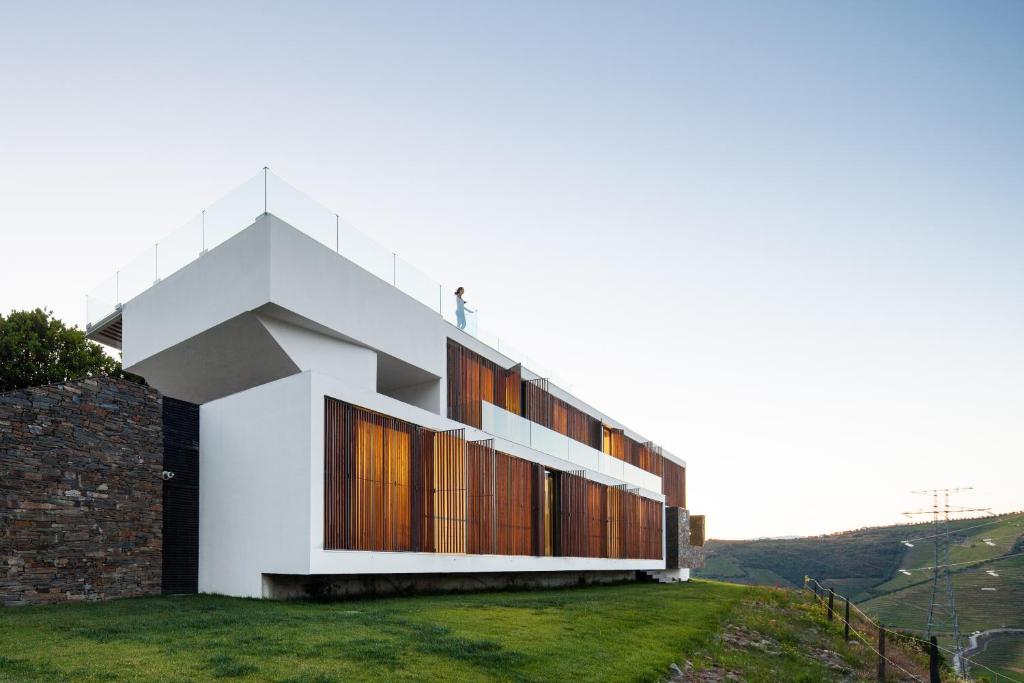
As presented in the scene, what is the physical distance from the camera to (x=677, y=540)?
41969 mm

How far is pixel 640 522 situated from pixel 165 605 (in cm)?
2477

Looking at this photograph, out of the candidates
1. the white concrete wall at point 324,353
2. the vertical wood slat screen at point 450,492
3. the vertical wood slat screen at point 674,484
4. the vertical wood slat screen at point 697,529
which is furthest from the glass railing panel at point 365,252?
the vertical wood slat screen at point 697,529

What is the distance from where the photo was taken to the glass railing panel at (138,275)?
20641 millimetres

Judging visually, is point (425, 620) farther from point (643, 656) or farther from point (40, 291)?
point (40, 291)

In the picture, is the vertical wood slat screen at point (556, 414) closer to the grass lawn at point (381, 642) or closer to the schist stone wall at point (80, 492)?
the grass lawn at point (381, 642)

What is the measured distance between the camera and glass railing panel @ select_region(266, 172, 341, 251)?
1759cm

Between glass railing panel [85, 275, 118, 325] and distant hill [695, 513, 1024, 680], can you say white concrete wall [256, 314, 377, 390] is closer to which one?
glass railing panel [85, 275, 118, 325]

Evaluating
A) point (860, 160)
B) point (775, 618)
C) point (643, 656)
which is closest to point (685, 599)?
point (775, 618)

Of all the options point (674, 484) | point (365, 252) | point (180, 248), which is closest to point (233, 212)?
point (180, 248)

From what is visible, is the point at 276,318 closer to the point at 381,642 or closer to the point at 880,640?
the point at 381,642

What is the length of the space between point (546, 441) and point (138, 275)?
46.4ft

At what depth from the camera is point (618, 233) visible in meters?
27.5

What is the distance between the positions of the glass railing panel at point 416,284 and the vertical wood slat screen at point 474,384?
156 cm

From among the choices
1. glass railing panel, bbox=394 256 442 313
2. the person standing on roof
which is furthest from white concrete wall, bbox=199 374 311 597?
the person standing on roof
